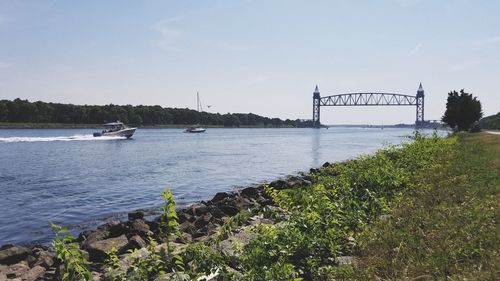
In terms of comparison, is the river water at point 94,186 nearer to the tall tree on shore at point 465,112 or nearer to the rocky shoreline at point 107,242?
the rocky shoreline at point 107,242

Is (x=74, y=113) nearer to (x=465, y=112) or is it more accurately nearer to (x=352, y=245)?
(x=465, y=112)

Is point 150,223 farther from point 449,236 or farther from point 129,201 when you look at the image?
point 449,236

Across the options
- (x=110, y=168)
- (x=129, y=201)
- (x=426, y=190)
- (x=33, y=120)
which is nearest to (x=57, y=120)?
(x=33, y=120)

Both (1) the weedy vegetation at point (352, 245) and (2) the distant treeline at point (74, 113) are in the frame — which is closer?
(1) the weedy vegetation at point (352, 245)

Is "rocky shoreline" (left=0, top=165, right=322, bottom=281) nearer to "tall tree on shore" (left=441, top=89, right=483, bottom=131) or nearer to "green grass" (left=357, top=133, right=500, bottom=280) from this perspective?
"green grass" (left=357, top=133, right=500, bottom=280)

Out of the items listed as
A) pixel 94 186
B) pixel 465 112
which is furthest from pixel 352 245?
pixel 465 112

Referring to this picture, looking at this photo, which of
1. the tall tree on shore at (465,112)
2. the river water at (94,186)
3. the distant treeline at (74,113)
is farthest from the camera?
the distant treeline at (74,113)

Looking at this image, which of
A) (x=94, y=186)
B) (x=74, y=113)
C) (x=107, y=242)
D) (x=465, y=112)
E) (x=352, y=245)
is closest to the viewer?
(x=352, y=245)

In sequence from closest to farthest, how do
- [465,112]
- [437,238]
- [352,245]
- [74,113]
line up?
[437,238] < [352,245] < [465,112] < [74,113]

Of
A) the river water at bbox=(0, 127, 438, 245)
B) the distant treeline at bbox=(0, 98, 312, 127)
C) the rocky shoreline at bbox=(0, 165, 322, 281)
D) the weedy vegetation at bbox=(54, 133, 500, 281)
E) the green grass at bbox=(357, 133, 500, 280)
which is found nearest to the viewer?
the weedy vegetation at bbox=(54, 133, 500, 281)

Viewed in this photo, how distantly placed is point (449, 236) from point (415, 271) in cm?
163

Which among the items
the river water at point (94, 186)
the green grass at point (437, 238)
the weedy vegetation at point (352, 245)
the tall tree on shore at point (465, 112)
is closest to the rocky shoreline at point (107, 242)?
the weedy vegetation at point (352, 245)

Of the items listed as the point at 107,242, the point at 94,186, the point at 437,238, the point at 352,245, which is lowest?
the point at 94,186

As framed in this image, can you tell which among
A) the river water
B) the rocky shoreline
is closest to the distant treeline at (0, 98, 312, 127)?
the river water
